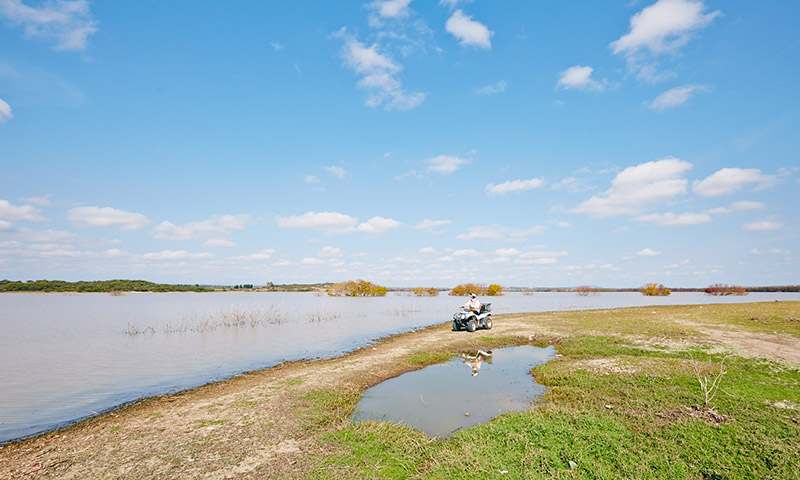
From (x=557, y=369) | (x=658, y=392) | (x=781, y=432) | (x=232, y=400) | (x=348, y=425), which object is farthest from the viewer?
(x=557, y=369)

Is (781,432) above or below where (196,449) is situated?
above

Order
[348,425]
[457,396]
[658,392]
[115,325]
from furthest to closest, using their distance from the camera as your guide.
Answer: [115,325] < [457,396] < [658,392] < [348,425]

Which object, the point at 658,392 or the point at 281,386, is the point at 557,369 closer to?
the point at 658,392

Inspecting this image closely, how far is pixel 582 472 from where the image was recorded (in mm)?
6770

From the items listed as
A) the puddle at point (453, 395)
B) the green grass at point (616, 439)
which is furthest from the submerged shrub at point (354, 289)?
the green grass at point (616, 439)

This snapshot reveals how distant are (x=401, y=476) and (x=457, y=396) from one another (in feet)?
21.8

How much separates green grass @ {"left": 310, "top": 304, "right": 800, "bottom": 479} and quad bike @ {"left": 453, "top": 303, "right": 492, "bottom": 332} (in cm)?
1570

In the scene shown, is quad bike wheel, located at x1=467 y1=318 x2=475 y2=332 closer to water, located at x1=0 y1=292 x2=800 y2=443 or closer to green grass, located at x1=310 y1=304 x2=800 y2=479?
water, located at x1=0 y1=292 x2=800 y2=443

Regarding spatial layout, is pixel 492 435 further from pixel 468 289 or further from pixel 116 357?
pixel 468 289

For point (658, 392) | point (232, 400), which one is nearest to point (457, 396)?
point (658, 392)

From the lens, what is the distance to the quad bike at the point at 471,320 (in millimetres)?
28531

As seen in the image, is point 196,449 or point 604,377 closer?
point 196,449

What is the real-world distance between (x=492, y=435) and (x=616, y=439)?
9.55 ft

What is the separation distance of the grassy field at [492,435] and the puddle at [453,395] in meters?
0.86
